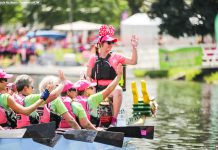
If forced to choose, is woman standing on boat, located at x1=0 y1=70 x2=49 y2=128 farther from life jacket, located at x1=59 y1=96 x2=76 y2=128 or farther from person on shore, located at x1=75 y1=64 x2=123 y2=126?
person on shore, located at x1=75 y1=64 x2=123 y2=126

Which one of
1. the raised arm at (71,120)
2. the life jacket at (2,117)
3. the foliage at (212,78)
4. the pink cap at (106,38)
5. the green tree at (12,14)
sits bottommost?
the foliage at (212,78)

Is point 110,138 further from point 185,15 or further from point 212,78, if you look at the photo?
point 185,15

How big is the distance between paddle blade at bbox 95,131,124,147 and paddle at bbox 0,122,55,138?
3.65 ft

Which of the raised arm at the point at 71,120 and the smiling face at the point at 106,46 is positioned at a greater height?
the smiling face at the point at 106,46

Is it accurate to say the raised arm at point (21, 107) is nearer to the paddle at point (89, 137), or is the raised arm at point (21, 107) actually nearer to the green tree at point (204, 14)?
the paddle at point (89, 137)

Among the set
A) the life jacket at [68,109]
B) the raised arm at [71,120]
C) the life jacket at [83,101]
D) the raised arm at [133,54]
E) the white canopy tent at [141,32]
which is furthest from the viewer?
the white canopy tent at [141,32]

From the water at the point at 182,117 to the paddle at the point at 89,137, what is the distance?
164 millimetres

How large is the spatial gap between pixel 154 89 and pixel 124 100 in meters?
16.4

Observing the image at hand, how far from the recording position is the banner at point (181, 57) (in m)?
41.6

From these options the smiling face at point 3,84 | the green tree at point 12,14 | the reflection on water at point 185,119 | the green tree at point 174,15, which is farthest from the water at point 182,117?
the green tree at point 12,14

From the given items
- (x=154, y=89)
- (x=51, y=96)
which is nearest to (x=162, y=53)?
Answer: (x=154, y=89)

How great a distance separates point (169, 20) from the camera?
44.2 meters

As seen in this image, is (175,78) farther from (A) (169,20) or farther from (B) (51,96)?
(B) (51,96)

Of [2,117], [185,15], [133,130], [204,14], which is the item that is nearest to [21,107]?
[2,117]
